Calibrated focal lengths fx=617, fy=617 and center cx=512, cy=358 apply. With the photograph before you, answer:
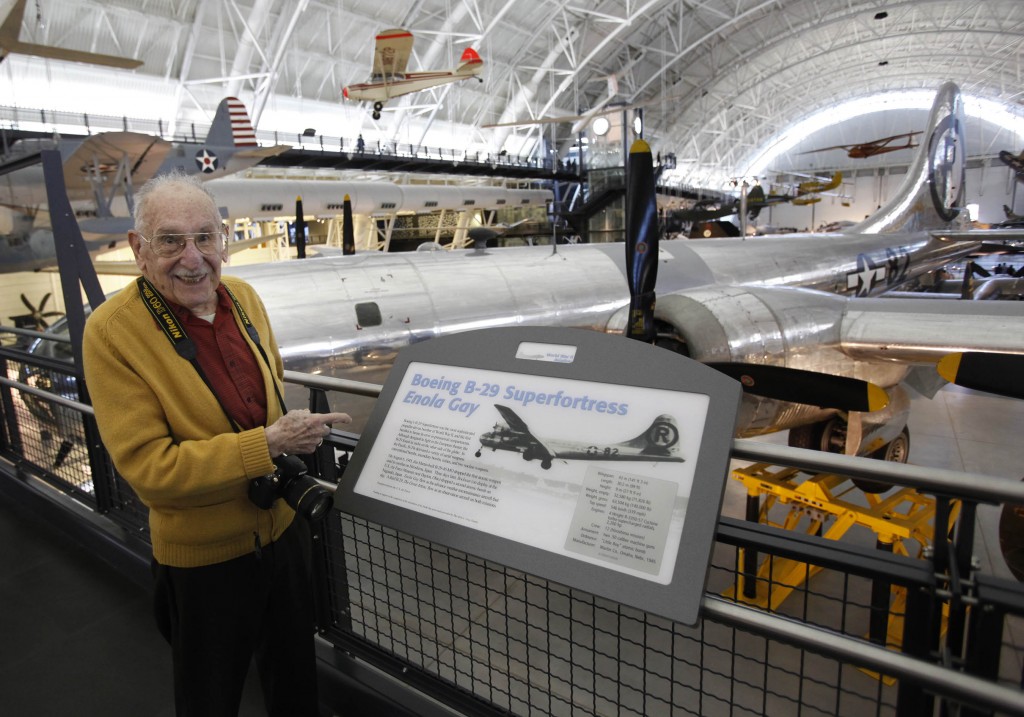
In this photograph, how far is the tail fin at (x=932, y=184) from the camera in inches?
547

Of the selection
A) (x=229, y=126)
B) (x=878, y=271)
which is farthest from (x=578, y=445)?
(x=229, y=126)

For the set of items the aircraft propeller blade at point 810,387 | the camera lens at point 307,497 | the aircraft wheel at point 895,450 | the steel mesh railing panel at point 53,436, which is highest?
the camera lens at point 307,497

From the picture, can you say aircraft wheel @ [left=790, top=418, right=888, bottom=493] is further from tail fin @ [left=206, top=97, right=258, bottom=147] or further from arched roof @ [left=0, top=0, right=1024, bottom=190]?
arched roof @ [left=0, top=0, right=1024, bottom=190]

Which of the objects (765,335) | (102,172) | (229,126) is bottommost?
(765,335)

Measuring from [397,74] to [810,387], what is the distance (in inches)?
890

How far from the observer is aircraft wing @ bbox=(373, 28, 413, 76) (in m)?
20.8

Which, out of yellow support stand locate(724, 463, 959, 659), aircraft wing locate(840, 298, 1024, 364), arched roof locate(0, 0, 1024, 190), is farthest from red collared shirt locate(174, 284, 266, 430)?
arched roof locate(0, 0, 1024, 190)

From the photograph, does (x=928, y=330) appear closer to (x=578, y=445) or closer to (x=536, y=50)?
(x=578, y=445)

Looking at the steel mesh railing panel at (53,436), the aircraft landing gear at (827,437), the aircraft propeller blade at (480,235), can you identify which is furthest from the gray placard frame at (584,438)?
the aircraft propeller blade at (480,235)

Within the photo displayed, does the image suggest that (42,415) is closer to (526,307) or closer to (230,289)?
(230,289)

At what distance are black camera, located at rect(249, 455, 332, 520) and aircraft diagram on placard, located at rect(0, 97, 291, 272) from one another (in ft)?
7.52

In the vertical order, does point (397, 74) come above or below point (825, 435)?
above

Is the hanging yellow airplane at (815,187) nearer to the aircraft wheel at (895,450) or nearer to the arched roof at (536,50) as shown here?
the arched roof at (536,50)

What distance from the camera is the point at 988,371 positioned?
289 cm
